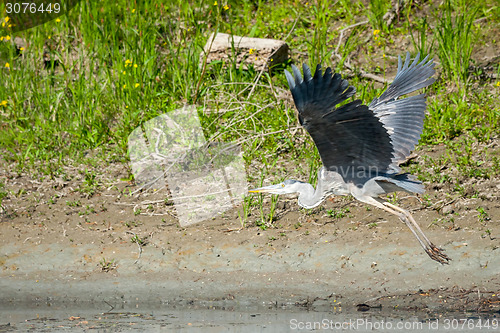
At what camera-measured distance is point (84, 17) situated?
7758mm

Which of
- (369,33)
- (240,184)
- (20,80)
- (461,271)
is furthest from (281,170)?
(20,80)

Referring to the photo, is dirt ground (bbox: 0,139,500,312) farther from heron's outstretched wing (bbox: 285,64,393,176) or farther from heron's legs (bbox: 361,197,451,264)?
heron's outstretched wing (bbox: 285,64,393,176)

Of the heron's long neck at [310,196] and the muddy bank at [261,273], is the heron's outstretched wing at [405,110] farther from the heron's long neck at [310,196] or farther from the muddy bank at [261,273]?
the muddy bank at [261,273]

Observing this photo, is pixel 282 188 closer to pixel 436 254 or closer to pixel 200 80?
pixel 436 254

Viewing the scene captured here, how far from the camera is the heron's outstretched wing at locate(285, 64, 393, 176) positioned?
3.51 metres

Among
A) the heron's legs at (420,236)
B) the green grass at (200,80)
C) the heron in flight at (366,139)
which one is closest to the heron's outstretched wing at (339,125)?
the heron in flight at (366,139)

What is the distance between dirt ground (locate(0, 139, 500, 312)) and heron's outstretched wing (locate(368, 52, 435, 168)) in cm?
78

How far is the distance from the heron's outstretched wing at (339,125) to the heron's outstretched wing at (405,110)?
254mm

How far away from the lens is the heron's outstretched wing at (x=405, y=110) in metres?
4.39

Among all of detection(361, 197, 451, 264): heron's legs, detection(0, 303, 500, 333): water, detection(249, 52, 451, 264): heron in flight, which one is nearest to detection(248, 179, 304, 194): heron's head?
detection(249, 52, 451, 264): heron in flight

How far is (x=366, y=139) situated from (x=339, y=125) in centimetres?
29

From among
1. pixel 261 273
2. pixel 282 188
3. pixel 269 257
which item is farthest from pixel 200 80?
pixel 261 273

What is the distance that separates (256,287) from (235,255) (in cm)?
38

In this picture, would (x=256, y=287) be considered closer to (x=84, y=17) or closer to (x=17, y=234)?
(x=17, y=234)
